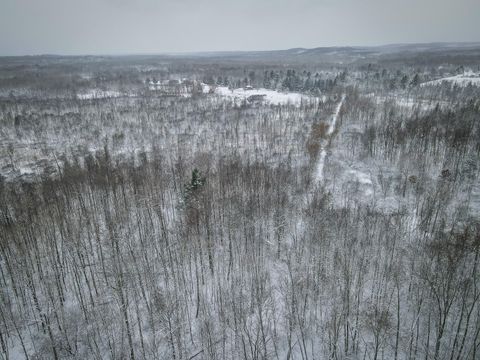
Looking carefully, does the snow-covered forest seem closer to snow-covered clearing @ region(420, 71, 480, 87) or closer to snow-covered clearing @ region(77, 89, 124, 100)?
snow-covered clearing @ region(420, 71, 480, 87)

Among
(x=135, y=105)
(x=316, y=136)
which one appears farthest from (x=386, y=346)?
(x=135, y=105)

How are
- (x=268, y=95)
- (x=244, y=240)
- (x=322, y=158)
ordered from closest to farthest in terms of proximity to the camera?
(x=244, y=240) < (x=322, y=158) < (x=268, y=95)

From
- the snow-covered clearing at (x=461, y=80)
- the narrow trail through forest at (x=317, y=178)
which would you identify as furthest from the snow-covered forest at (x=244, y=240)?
the snow-covered clearing at (x=461, y=80)

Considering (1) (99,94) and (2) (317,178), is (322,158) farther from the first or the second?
(1) (99,94)

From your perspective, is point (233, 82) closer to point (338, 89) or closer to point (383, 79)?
point (338, 89)

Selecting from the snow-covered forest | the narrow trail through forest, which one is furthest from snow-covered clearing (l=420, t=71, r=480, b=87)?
the narrow trail through forest

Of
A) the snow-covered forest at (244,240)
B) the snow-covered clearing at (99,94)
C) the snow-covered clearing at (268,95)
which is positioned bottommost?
the snow-covered forest at (244,240)

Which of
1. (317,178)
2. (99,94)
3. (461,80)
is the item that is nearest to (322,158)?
(317,178)

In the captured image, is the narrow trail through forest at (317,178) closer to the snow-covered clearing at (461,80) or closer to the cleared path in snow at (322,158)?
the cleared path in snow at (322,158)
